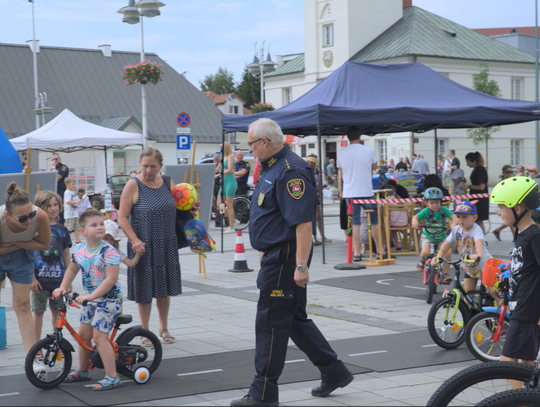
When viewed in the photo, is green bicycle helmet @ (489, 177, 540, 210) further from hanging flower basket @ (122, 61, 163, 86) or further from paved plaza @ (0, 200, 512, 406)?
hanging flower basket @ (122, 61, 163, 86)

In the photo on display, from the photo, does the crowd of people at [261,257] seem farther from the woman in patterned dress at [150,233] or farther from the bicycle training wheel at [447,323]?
the bicycle training wheel at [447,323]

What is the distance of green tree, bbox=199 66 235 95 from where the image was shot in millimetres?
104875

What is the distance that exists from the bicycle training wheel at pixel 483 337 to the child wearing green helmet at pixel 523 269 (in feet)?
6.12

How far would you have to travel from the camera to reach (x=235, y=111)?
3317 inches

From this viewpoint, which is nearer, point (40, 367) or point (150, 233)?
point (40, 367)

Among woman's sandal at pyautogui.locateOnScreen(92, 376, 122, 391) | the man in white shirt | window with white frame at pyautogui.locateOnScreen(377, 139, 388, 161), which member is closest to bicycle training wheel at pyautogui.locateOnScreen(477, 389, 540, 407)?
woman's sandal at pyautogui.locateOnScreen(92, 376, 122, 391)


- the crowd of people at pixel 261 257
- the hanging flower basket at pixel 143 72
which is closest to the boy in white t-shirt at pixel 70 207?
the hanging flower basket at pixel 143 72

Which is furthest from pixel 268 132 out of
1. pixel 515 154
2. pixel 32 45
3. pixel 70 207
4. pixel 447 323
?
pixel 515 154

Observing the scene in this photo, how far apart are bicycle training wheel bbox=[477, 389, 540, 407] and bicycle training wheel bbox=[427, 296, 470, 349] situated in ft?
12.4

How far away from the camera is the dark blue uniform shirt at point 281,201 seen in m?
4.96

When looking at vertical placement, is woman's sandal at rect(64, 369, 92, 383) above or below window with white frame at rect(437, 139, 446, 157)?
below

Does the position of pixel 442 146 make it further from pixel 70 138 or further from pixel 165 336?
pixel 165 336

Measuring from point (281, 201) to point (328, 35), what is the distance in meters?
52.2

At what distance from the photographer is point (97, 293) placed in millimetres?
5637
